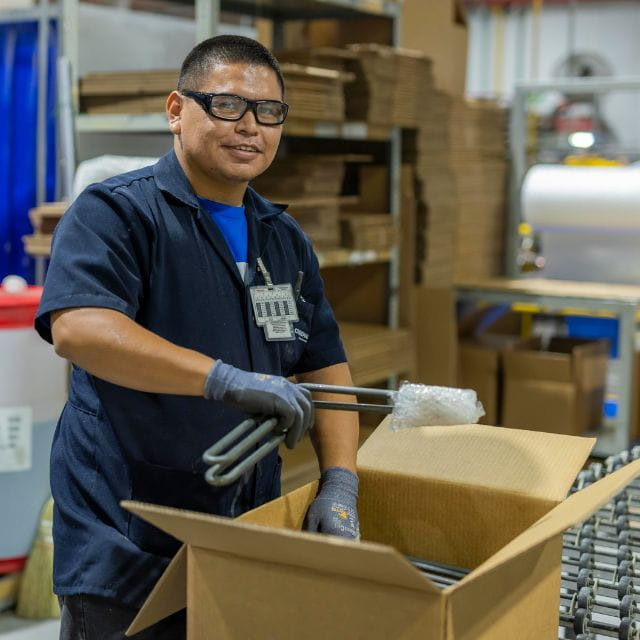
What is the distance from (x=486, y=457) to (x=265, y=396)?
40 centimetres

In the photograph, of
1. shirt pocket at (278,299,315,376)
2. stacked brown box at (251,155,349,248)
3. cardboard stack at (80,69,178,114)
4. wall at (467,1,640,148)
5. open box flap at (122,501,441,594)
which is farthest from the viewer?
wall at (467,1,640,148)

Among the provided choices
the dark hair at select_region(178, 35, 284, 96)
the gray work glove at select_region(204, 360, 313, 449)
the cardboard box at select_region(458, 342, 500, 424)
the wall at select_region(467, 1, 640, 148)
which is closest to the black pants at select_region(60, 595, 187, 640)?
the gray work glove at select_region(204, 360, 313, 449)

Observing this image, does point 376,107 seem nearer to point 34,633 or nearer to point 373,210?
point 373,210

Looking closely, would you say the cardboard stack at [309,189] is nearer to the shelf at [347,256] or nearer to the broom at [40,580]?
the shelf at [347,256]

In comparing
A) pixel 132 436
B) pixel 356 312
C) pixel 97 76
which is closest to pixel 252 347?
pixel 132 436

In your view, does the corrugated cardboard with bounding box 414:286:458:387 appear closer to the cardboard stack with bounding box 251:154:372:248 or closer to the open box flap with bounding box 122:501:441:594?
the cardboard stack with bounding box 251:154:372:248

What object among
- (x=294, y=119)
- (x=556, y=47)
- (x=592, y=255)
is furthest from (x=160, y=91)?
(x=556, y=47)

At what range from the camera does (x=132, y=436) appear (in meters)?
1.65

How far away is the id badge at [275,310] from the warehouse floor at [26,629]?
189 centimetres

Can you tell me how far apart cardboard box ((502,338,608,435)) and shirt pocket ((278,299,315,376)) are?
120 inches

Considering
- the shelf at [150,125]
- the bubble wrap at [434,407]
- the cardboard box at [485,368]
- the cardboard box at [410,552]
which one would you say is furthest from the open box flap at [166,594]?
the cardboard box at [485,368]

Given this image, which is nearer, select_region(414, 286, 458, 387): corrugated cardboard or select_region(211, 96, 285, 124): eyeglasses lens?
select_region(211, 96, 285, 124): eyeglasses lens

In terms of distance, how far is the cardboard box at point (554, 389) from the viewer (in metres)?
4.76

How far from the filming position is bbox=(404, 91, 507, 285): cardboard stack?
4.84 m
